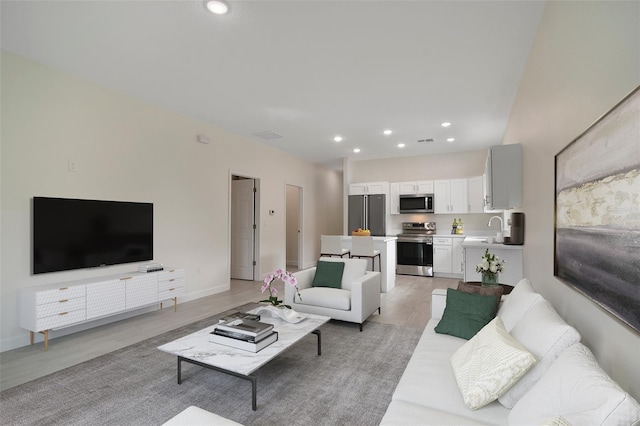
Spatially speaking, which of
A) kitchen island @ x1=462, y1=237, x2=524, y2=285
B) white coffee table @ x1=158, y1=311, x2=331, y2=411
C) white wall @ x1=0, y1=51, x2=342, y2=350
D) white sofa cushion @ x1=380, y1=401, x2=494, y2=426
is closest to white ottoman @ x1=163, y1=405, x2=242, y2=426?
white coffee table @ x1=158, y1=311, x2=331, y2=411

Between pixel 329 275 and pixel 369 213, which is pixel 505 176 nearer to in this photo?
pixel 329 275

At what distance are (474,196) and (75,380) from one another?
7032mm

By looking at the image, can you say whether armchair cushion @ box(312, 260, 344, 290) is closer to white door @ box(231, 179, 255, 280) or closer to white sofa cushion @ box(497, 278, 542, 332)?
white sofa cushion @ box(497, 278, 542, 332)

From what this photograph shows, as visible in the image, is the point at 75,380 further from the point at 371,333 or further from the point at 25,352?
the point at 371,333

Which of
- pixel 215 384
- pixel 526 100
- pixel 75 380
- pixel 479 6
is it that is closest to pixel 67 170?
pixel 75 380

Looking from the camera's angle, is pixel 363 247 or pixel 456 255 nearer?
pixel 363 247

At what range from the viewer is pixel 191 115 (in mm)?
4727

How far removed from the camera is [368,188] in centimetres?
765

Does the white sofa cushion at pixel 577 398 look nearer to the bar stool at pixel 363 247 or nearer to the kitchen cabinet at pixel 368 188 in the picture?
the bar stool at pixel 363 247

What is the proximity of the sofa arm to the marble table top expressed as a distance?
1254 millimetres

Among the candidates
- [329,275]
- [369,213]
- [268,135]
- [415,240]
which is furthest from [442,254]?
[268,135]

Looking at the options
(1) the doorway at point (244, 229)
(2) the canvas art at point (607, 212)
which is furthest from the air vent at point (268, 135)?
(2) the canvas art at point (607, 212)

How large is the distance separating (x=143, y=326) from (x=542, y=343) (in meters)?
3.92

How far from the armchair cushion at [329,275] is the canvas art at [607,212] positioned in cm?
257
